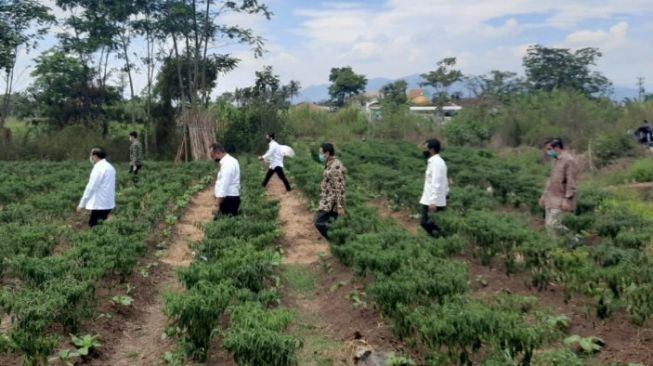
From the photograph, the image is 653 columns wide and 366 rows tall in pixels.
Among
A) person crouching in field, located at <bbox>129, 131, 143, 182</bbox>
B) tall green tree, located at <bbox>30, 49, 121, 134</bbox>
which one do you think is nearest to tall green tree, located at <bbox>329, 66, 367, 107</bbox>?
tall green tree, located at <bbox>30, 49, 121, 134</bbox>

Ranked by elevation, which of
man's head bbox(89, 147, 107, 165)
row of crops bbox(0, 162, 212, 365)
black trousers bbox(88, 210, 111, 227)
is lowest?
row of crops bbox(0, 162, 212, 365)

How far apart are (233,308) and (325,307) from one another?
2.10 metres

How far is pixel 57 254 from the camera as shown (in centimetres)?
984

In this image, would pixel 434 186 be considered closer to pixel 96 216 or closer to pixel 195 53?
pixel 96 216

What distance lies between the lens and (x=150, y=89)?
31484 mm

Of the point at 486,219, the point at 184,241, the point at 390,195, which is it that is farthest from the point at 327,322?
the point at 390,195

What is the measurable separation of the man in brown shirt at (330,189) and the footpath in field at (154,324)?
231 cm

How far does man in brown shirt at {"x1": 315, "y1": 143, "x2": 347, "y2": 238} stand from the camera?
392 inches

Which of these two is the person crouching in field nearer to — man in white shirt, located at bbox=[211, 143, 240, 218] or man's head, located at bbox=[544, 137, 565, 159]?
man in white shirt, located at bbox=[211, 143, 240, 218]

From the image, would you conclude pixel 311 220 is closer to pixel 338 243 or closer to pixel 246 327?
pixel 338 243

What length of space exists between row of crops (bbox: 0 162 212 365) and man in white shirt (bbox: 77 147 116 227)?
272mm

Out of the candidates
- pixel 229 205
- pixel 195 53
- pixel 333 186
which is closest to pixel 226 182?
pixel 229 205

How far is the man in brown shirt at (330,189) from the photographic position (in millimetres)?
9969

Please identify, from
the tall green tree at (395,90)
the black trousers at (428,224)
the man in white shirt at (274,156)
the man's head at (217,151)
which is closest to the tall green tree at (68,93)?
the man in white shirt at (274,156)
